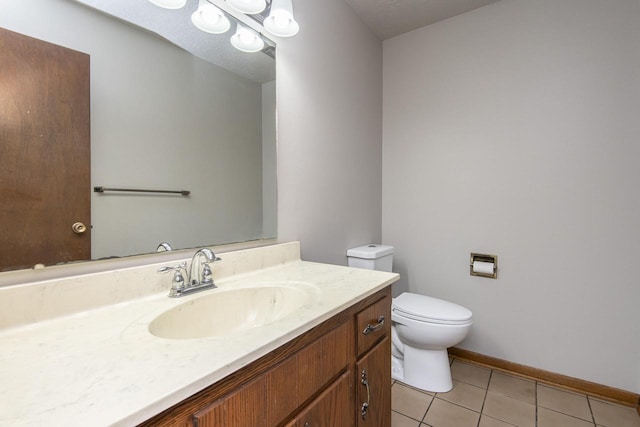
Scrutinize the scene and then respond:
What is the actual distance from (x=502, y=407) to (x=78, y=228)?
6.70 feet

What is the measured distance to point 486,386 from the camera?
1754mm

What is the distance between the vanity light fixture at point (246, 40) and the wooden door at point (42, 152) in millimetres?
603

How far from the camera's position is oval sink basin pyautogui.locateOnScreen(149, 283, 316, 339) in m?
0.85

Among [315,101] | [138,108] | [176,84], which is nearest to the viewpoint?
[138,108]

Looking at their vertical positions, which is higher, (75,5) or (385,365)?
(75,5)

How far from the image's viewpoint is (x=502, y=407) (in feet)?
5.16

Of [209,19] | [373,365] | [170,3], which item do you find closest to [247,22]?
[209,19]

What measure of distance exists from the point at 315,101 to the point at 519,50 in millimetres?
1313

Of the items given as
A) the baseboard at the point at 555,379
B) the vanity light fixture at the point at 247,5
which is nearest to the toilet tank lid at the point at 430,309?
the baseboard at the point at 555,379

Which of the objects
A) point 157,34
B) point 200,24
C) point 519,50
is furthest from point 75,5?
point 519,50

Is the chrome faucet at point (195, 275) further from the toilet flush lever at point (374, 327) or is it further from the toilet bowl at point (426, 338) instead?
the toilet bowl at point (426, 338)

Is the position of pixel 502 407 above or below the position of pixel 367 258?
below

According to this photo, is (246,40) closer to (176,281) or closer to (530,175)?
(176,281)

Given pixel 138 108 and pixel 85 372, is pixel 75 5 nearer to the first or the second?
pixel 138 108
